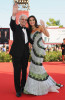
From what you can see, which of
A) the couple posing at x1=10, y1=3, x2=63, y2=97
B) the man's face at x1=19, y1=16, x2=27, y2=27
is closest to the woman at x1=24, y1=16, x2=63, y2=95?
the couple posing at x1=10, y1=3, x2=63, y2=97

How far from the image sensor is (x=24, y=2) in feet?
77.5

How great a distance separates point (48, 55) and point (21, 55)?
11902 millimetres

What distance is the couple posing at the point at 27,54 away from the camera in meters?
3.94

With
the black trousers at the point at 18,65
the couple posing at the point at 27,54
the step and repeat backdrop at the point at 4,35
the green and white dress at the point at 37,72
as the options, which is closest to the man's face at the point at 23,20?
the couple posing at the point at 27,54

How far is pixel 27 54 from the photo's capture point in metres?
4.05

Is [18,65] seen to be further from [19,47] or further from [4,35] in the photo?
[4,35]

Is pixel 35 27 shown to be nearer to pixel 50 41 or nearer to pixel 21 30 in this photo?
pixel 21 30

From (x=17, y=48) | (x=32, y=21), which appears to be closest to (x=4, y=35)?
(x=32, y=21)

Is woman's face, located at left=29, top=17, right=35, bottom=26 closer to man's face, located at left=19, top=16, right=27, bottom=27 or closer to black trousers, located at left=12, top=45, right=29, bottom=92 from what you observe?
man's face, located at left=19, top=16, right=27, bottom=27

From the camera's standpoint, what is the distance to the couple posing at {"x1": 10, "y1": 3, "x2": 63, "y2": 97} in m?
3.94

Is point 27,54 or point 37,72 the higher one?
point 27,54

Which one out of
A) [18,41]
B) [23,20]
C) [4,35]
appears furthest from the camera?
[4,35]

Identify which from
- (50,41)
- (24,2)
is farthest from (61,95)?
(24,2)

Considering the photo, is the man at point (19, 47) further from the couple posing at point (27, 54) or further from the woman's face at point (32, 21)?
the woman's face at point (32, 21)
